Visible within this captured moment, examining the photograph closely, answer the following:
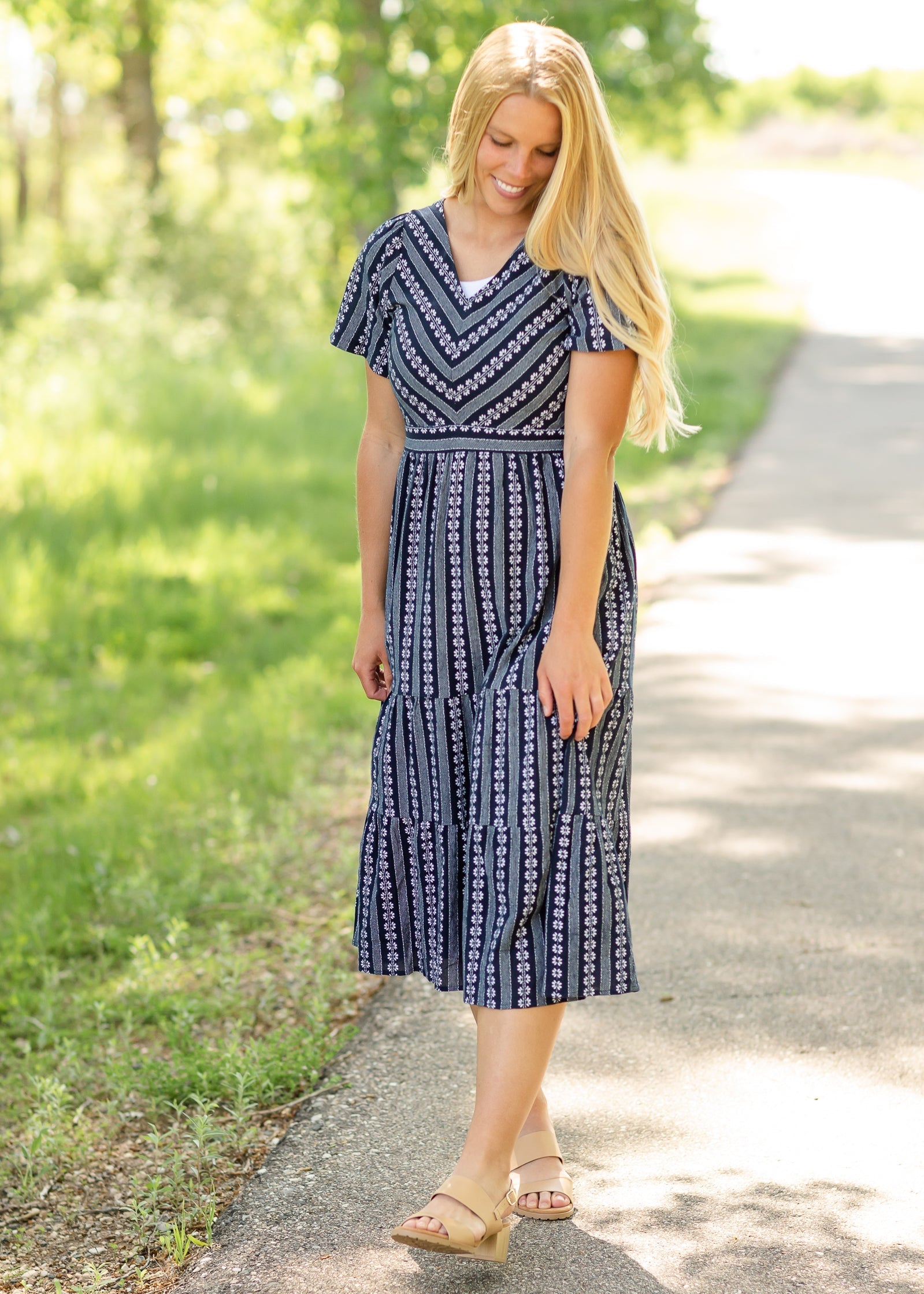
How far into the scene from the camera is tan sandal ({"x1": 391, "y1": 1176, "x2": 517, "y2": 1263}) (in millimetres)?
2396

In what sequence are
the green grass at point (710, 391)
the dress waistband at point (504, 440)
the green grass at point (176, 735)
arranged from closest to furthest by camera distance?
the dress waistband at point (504, 440)
the green grass at point (176, 735)
the green grass at point (710, 391)

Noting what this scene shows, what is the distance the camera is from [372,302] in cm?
277

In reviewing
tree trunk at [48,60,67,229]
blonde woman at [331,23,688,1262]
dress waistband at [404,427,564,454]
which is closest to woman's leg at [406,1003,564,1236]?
blonde woman at [331,23,688,1262]

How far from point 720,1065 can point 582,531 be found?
1.38 meters

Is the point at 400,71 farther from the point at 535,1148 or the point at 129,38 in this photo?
the point at 535,1148

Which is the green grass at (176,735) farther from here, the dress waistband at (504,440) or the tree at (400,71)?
the tree at (400,71)

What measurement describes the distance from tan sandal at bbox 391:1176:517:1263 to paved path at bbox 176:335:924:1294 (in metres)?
0.07

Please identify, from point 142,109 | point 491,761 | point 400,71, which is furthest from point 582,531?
point 142,109

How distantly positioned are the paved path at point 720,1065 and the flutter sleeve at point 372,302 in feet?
5.15

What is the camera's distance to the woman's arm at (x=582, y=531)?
2510mm

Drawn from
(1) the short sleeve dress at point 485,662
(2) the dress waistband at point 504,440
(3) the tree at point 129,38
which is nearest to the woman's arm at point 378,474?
(1) the short sleeve dress at point 485,662

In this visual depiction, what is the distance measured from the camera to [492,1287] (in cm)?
249

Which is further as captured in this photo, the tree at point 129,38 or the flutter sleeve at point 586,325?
the tree at point 129,38

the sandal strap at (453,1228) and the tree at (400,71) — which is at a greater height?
the tree at (400,71)
